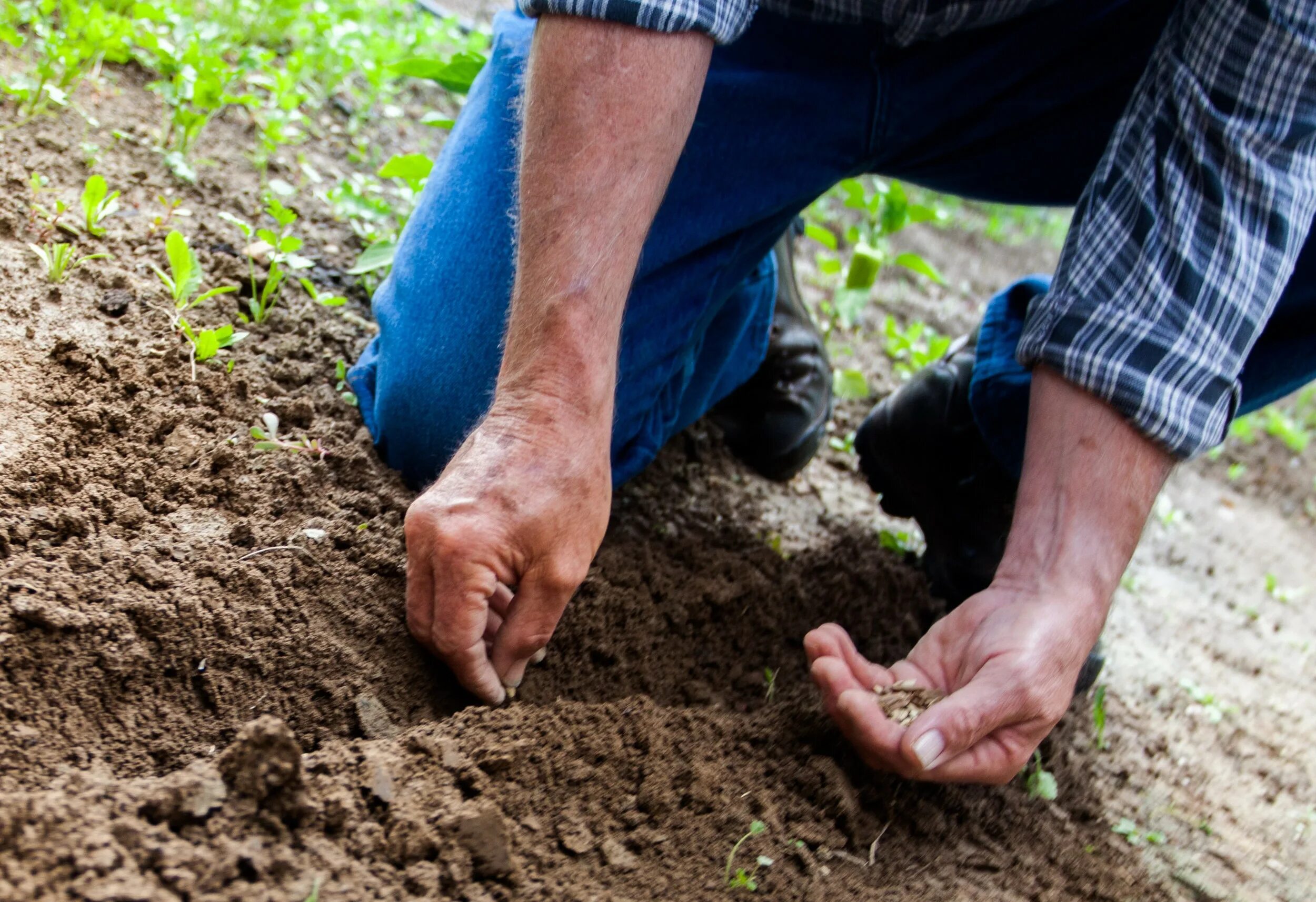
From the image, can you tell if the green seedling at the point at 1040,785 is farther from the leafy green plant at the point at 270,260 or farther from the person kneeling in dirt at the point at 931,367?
the leafy green plant at the point at 270,260

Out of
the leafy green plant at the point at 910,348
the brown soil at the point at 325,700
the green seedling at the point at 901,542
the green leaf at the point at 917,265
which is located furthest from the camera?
the leafy green plant at the point at 910,348

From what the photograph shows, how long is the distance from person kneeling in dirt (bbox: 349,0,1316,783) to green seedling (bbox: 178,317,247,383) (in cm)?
23

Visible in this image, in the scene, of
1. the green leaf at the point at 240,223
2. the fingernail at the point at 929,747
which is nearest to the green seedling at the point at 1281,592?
the fingernail at the point at 929,747

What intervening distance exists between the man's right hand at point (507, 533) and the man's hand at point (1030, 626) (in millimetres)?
411

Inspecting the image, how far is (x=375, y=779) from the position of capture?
1106mm

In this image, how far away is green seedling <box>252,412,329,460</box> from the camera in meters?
1.54

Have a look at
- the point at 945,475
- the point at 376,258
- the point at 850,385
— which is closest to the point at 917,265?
the point at 850,385

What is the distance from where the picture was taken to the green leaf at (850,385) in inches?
104

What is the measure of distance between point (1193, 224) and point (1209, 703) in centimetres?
110

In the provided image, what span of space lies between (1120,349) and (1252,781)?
98 cm

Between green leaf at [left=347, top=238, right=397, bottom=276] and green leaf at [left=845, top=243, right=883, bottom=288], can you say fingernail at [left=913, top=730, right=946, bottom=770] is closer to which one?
green leaf at [left=347, top=238, right=397, bottom=276]

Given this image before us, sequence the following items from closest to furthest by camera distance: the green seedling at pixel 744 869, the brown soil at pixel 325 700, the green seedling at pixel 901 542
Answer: the brown soil at pixel 325 700, the green seedling at pixel 744 869, the green seedling at pixel 901 542

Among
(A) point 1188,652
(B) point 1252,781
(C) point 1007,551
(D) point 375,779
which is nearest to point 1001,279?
(A) point 1188,652

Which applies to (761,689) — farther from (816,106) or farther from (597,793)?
(816,106)
